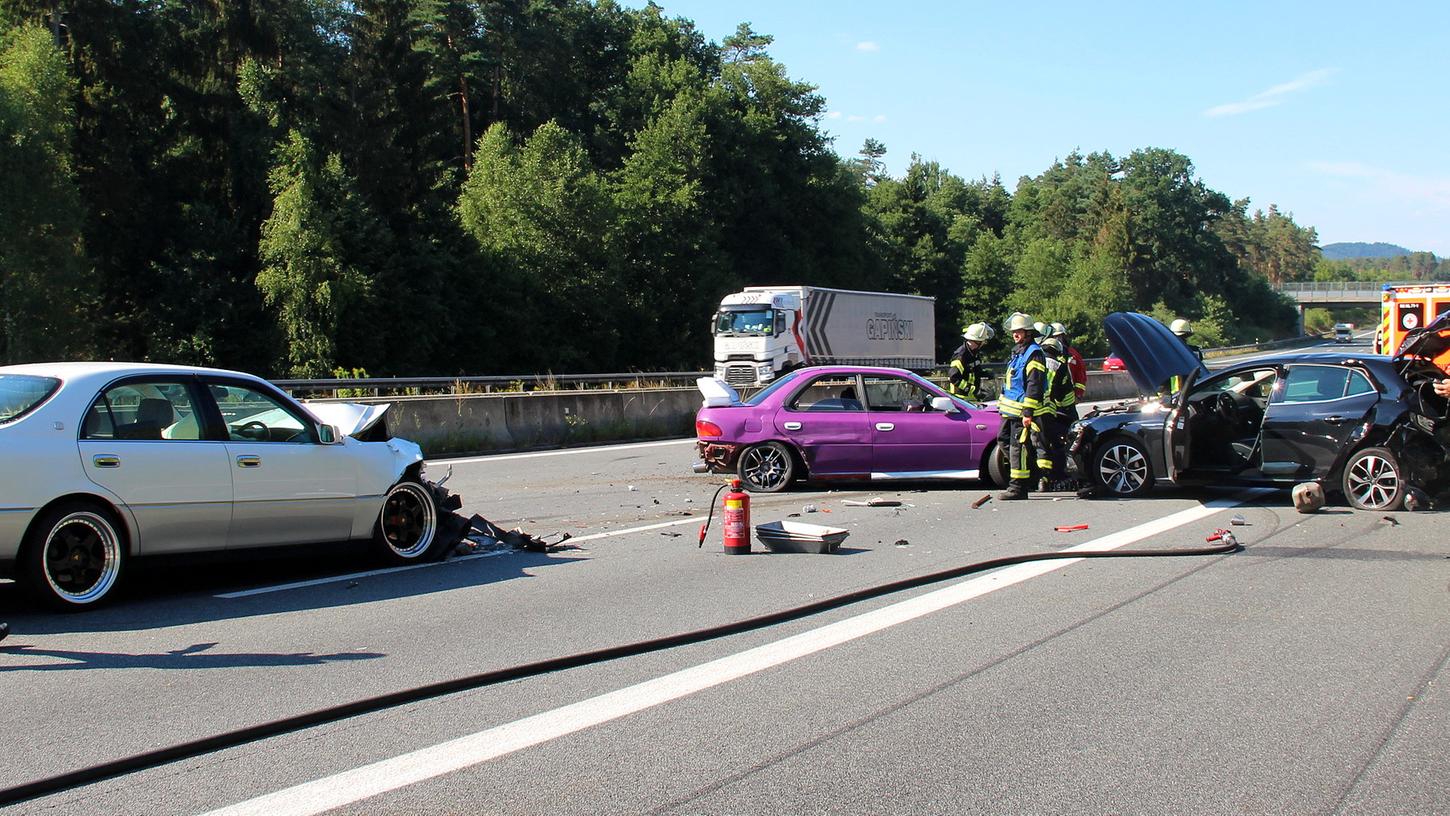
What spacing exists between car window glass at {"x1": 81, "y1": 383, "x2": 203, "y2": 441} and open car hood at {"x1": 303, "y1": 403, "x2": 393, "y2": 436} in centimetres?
105

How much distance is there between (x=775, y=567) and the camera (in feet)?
29.1

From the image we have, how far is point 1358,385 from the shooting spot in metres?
11.5

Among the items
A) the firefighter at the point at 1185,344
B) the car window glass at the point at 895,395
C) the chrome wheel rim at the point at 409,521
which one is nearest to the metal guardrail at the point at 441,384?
the car window glass at the point at 895,395

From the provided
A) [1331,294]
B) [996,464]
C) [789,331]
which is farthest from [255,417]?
[1331,294]

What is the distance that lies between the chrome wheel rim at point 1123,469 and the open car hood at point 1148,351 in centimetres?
89

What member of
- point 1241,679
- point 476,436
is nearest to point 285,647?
point 1241,679

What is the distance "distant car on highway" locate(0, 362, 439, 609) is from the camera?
6.96 m

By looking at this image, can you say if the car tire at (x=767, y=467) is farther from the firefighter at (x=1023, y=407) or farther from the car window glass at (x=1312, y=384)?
the car window glass at (x=1312, y=384)

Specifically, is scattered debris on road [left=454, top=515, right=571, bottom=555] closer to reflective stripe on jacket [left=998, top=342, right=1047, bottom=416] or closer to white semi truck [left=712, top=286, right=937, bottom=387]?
reflective stripe on jacket [left=998, top=342, right=1047, bottom=416]

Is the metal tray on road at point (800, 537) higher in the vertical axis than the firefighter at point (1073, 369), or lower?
lower

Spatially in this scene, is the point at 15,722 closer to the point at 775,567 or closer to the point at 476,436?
the point at 775,567

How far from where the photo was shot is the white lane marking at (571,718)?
424 centimetres

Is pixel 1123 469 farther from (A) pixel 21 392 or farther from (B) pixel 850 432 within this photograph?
(A) pixel 21 392

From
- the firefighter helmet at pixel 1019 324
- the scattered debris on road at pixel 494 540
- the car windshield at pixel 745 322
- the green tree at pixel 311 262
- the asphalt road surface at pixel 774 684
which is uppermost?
the green tree at pixel 311 262
